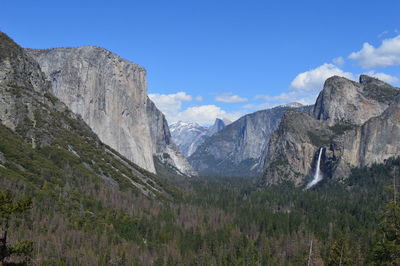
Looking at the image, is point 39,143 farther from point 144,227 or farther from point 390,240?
point 390,240

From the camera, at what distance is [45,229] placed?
105812 millimetres

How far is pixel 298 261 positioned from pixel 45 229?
2447 inches

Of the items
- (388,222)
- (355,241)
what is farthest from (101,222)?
(388,222)

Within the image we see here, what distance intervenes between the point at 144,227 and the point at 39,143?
61.3 metres

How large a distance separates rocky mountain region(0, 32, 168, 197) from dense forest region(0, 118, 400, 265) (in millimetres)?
712

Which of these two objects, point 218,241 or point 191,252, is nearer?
point 191,252

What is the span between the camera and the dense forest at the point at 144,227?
97.2 m

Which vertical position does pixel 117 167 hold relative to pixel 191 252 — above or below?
above

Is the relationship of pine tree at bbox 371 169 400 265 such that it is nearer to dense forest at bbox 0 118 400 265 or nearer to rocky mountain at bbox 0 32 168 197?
dense forest at bbox 0 118 400 265

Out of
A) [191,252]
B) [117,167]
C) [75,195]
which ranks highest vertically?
[117,167]

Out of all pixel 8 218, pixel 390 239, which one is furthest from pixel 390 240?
pixel 8 218

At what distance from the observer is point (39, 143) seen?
164000mm

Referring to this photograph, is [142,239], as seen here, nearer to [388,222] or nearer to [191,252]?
[191,252]

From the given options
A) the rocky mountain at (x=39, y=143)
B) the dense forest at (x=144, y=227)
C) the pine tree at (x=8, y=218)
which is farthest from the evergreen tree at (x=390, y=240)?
the rocky mountain at (x=39, y=143)
